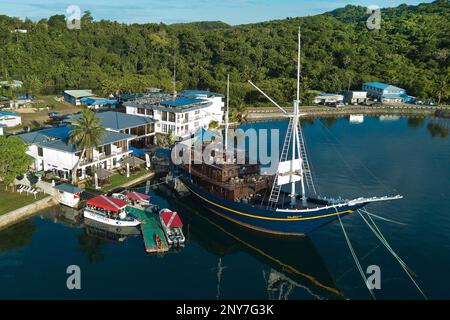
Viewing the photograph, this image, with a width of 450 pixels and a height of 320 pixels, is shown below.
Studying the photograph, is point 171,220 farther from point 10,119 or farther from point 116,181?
point 10,119

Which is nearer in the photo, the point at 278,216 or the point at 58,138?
the point at 278,216

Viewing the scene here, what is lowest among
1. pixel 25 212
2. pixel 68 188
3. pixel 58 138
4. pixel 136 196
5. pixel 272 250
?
pixel 272 250

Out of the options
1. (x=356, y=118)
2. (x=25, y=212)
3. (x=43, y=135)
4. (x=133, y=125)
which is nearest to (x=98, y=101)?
(x=133, y=125)

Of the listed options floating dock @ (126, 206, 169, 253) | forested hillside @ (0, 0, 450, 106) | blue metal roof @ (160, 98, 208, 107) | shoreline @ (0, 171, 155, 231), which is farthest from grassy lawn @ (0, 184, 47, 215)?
forested hillside @ (0, 0, 450, 106)

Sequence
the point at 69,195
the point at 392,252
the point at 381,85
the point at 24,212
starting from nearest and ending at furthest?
the point at 392,252 < the point at 24,212 < the point at 69,195 < the point at 381,85

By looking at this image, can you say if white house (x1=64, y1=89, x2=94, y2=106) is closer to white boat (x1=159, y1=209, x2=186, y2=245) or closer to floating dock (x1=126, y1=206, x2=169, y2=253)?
floating dock (x1=126, y1=206, x2=169, y2=253)

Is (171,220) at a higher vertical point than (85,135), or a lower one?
lower
